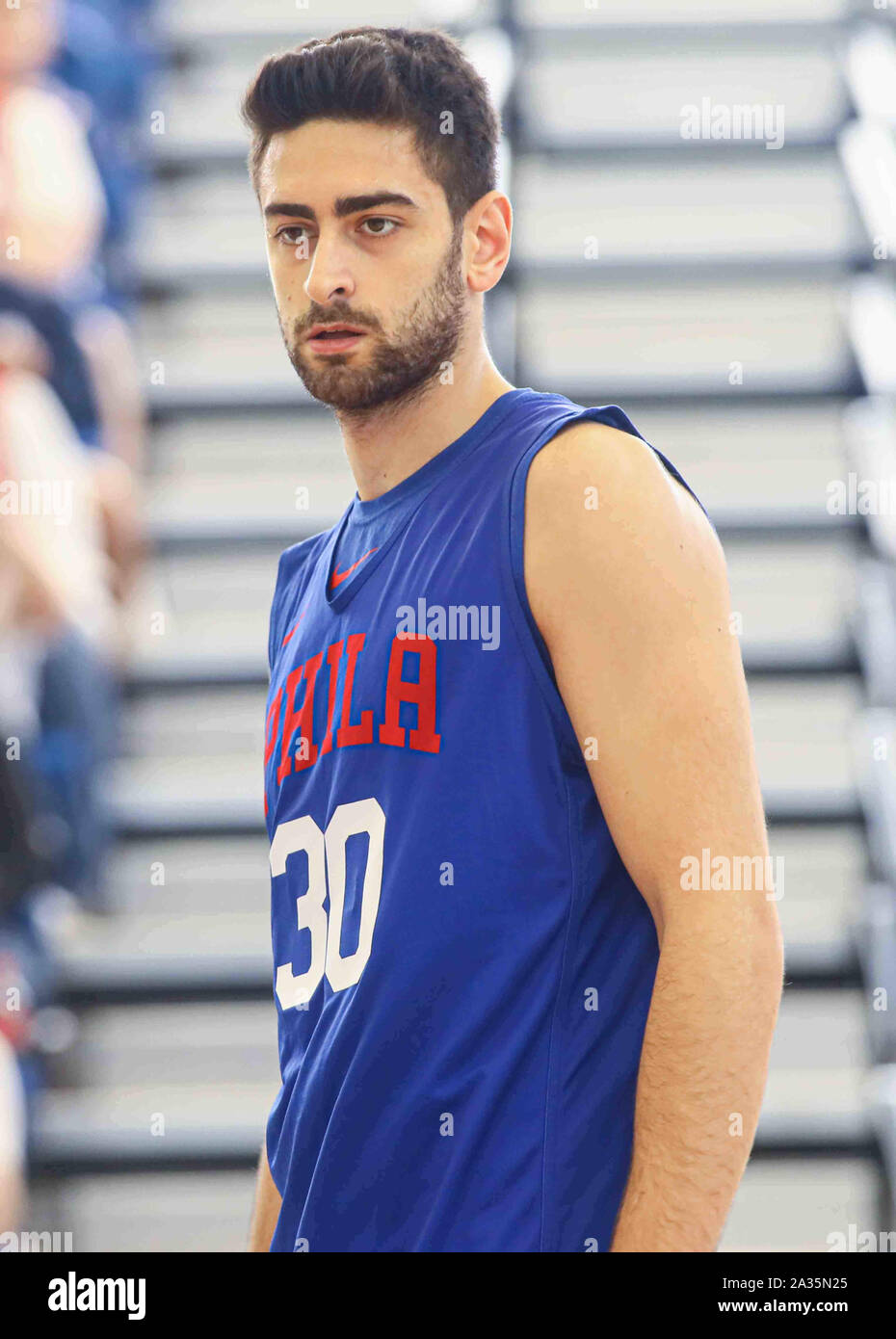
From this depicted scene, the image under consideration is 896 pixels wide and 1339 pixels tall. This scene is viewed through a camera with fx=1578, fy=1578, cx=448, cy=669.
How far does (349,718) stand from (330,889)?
0.16 m

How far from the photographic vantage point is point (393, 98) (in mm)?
1537

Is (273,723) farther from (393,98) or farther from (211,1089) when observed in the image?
(211,1089)

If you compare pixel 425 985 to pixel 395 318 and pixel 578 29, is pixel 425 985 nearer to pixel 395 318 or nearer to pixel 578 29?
pixel 395 318

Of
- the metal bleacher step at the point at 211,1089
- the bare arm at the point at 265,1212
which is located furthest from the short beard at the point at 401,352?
the metal bleacher step at the point at 211,1089

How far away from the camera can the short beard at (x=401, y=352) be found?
150 cm

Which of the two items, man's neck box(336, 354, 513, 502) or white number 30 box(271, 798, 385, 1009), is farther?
man's neck box(336, 354, 513, 502)

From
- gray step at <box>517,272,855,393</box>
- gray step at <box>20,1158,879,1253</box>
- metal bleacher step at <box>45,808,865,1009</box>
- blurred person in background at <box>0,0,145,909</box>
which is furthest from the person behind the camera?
gray step at <box>517,272,855,393</box>

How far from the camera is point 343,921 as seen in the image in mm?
1452

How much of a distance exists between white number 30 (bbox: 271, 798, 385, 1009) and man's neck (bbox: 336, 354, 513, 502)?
1.17 ft

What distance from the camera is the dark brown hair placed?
1.54 metres

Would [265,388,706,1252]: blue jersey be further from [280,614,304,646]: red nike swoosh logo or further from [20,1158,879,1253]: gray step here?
[20,1158,879,1253]: gray step

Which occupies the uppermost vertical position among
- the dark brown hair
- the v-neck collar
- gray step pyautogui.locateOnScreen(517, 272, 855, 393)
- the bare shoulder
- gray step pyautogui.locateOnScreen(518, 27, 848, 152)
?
gray step pyautogui.locateOnScreen(518, 27, 848, 152)

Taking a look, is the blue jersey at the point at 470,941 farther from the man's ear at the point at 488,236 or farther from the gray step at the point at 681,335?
the gray step at the point at 681,335

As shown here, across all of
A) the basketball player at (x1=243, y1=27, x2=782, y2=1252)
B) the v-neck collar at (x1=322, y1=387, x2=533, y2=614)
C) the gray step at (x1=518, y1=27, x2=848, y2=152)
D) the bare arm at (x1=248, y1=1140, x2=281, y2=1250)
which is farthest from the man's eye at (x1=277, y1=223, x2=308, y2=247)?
the gray step at (x1=518, y1=27, x2=848, y2=152)
